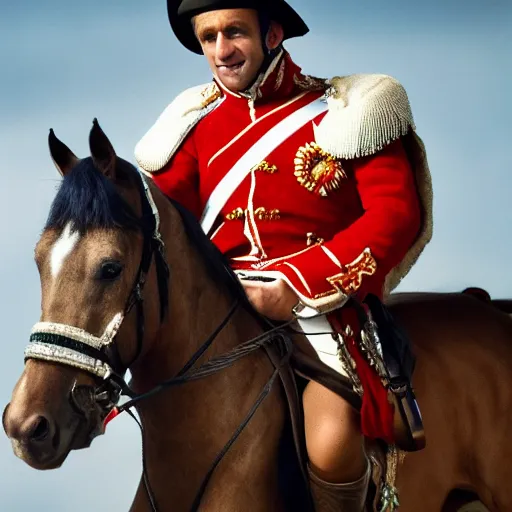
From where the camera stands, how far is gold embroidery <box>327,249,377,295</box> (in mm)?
4145

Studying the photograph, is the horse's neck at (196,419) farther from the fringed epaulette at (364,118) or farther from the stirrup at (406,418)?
the fringed epaulette at (364,118)

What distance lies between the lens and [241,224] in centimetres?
439

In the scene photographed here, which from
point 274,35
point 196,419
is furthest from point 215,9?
point 196,419

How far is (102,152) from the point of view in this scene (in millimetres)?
3723

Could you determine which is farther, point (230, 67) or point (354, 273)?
point (230, 67)

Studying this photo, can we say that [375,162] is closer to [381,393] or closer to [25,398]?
[381,393]

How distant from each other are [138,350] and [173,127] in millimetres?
1280

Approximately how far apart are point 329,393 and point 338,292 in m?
0.34

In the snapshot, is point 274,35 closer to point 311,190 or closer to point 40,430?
point 311,190

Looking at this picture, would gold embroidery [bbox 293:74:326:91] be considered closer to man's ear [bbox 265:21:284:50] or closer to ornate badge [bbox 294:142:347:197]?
man's ear [bbox 265:21:284:50]

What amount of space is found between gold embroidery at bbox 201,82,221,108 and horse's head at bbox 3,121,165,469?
1.07m

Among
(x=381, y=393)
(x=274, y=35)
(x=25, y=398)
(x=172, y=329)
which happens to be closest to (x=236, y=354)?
(x=172, y=329)

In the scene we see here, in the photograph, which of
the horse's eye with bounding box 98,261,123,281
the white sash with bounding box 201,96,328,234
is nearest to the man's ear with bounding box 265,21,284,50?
the white sash with bounding box 201,96,328,234

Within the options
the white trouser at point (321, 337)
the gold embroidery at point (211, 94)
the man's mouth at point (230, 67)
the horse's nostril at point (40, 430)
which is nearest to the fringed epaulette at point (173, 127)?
the gold embroidery at point (211, 94)
